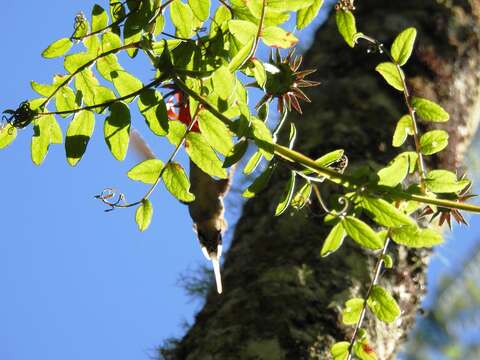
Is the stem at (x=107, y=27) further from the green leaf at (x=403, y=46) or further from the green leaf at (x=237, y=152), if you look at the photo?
the green leaf at (x=403, y=46)

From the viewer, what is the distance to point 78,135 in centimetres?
71

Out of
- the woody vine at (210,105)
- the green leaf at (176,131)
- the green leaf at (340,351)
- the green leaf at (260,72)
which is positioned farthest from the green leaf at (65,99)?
the green leaf at (340,351)

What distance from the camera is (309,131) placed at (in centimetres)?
163

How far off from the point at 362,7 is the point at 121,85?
147 cm

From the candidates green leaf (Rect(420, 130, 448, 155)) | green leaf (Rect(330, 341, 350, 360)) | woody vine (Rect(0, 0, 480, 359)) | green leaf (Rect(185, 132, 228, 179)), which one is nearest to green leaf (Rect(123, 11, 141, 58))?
woody vine (Rect(0, 0, 480, 359))

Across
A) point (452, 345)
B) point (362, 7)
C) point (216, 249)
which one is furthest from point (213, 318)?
point (452, 345)

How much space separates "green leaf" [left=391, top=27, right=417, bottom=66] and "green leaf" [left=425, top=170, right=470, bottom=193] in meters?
0.13

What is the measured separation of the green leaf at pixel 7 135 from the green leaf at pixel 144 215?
0.50ft

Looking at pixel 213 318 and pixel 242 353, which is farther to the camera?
pixel 213 318

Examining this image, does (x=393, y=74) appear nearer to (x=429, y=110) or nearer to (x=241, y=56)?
(x=429, y=110)

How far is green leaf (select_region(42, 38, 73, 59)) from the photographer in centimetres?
71

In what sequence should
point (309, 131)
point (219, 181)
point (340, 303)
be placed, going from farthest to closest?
point (309, 131) → point (340, 303) → point (219, 181)

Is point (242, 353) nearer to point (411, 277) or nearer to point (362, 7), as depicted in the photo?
point (411, 277)

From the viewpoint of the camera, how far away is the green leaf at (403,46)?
77cm
